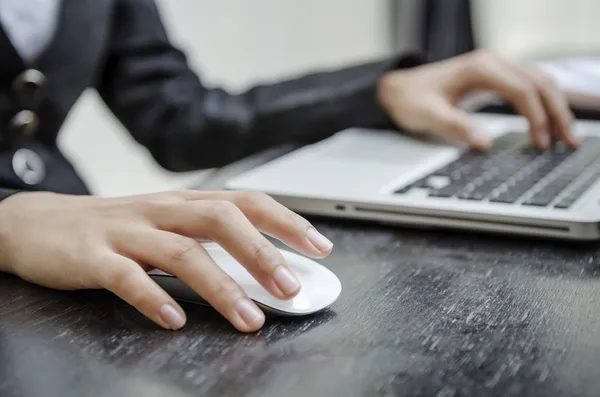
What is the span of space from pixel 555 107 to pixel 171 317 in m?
0.54

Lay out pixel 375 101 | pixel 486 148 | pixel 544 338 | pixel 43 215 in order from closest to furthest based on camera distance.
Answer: pixel 544 338 < pixel 43 215 < pixel 486 148 < pixel 375 101

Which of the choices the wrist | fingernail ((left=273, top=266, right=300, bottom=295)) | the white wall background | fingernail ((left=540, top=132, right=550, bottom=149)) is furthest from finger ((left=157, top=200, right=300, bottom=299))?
the white wall background

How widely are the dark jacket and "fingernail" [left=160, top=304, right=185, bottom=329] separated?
390 millimetres

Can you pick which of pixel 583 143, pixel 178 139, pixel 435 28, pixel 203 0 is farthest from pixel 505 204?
pixel 435 28

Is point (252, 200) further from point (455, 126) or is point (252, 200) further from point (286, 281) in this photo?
point (455, 126)

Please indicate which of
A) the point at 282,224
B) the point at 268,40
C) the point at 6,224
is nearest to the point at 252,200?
the point at 282,224

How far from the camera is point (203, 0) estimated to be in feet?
5.53

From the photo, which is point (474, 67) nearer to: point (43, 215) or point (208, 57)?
point (43, 215)

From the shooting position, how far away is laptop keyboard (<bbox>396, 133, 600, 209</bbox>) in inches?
23.4

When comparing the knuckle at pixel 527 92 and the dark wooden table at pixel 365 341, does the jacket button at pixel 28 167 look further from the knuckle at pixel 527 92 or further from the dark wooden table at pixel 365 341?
the knuckle at pixel 527 92

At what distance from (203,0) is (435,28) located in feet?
2.67

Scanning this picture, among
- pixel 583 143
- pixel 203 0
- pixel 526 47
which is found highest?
pixel 203 0

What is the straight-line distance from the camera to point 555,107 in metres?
0.82

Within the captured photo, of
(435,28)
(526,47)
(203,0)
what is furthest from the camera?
(526,47)
